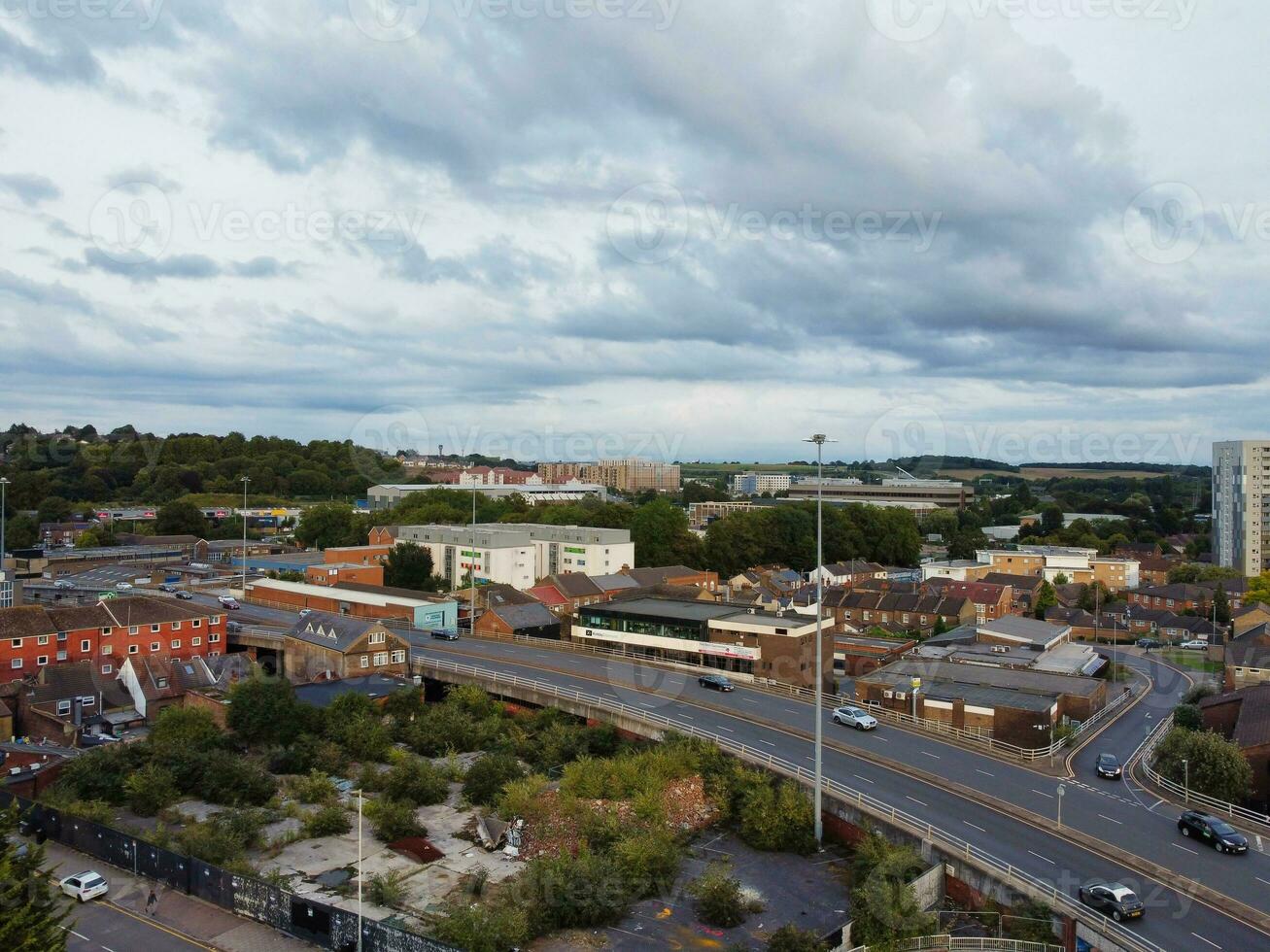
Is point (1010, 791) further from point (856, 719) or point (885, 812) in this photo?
point (856, 719)

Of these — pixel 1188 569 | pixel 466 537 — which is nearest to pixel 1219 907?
pixel 466 537

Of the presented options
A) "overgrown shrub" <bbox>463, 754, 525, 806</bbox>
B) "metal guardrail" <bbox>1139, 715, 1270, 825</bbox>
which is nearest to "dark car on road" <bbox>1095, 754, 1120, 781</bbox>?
"metal guardrail" <bbox>1139, 715, 1270, 825</bbox>

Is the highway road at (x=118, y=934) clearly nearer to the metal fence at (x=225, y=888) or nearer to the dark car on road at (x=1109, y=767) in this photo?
the metal fence at (x=225, y=888)

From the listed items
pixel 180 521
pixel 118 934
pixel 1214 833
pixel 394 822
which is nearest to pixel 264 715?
pixel 394 822

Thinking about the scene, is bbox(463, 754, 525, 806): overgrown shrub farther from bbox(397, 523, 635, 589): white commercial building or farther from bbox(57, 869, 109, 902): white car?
bbox(397, 523, 635, 589): white commercial building

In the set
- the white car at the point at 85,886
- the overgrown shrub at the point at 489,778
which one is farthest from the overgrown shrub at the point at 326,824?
the white car at the point at 85,886
